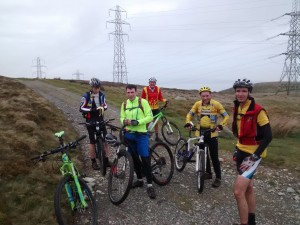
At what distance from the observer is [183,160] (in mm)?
9266

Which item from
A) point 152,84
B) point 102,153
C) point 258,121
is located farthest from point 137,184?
point 152,84

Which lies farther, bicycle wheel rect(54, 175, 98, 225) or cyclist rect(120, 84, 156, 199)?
cyclist rect(120, 84, 156, 199)

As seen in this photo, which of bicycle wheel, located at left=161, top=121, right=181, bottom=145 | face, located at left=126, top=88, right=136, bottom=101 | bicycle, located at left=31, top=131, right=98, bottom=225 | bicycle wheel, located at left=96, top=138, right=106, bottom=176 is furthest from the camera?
bicycle wheel, located at left=161, top=121, right=181, bottom=145

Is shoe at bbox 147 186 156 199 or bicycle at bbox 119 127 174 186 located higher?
bicycle at bbox 119 127 174 186

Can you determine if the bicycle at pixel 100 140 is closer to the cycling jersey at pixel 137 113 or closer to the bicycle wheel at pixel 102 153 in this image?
the bicycle wheel at pixel 102 153

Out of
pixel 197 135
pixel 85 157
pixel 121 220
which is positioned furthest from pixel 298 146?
pixel 121 220

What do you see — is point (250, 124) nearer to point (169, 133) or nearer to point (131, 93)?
point (131, 93)

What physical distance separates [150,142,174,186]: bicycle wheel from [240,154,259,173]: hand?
9.18 ft

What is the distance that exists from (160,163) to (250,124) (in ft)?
10.4

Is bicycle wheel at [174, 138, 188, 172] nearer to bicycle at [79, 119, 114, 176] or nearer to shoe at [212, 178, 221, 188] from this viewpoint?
shoe at [212, 178, 221, 188]

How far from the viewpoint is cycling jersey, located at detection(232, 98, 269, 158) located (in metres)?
5.41

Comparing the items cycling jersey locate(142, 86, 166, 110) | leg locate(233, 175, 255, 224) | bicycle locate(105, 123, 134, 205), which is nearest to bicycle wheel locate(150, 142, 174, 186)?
bicycle locate(105, 123, 134, 205)

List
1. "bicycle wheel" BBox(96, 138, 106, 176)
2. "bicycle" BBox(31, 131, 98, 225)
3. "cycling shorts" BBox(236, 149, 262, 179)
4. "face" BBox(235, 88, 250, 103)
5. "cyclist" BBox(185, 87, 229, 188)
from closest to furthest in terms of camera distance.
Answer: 1. "cycling shorts" BBox(236, 149, 262, 179)
2. "face" BBox(235, 88, 250, 103)
3. "bicycle" BBox(31, 131, 98, 225)
4. "cyclist" BBox(185, 87, 229, 188)
5. "bicycle wheel" BBox(96, 138, 106, 176)

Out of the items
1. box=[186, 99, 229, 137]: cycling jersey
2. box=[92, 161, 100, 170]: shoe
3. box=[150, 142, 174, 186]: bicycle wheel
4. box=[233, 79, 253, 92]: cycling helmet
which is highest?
box=[233, 79, 253, 92]: cycling helmet
